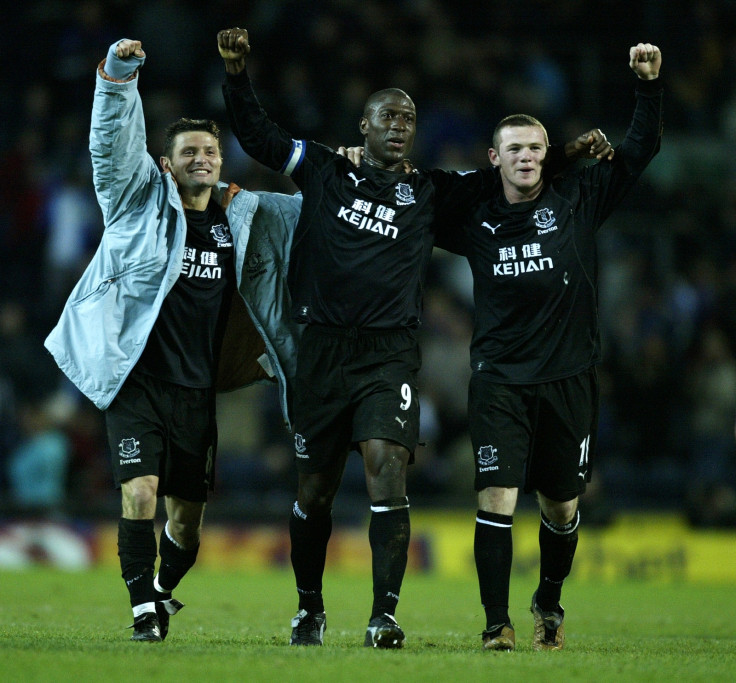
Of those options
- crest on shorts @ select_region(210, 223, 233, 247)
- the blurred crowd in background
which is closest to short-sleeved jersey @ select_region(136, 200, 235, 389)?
crest on shorts @ select_region(210, 223, 233, 247)

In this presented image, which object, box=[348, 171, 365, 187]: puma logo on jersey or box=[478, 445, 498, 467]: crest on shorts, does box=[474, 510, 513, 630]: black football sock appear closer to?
box=[478, 445, 498, 467]: crest on shorts

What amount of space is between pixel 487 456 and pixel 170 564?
194cm

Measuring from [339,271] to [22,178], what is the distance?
382 inches

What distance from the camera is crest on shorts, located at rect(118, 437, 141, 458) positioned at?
6.19m

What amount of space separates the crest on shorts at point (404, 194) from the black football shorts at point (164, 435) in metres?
1.45

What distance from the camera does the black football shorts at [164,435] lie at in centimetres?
622

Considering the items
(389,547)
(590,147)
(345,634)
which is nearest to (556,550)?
(389,547)

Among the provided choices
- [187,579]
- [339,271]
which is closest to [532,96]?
[187,579]

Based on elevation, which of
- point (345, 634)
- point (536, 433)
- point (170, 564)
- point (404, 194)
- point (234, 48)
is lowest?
point (345, 634)

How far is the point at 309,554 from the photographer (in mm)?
6555

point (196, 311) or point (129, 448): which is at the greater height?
point (196, 311)

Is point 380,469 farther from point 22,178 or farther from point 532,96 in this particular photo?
point 532,96

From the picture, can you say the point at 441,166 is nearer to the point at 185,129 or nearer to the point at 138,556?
the point at 185,129

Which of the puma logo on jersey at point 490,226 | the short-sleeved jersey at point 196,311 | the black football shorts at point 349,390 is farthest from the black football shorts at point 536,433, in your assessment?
the short-sleeved jersey at point 196,311
